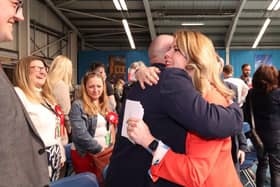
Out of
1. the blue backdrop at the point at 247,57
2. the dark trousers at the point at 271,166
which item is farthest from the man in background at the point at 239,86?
the blue backdrop at the point at 247,57

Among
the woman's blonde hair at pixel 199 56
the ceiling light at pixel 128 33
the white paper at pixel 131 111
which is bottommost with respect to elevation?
→ the white paper at pixel 131 111

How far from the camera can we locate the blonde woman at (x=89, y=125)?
2957 millimetres

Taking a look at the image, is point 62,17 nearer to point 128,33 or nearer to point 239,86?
point 128,33

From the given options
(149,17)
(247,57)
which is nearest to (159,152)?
(149,17)

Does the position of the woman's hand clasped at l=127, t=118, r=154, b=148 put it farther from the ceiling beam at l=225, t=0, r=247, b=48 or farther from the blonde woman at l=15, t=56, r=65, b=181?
the ceiling beam at l=225, t=0, r=247, b=48

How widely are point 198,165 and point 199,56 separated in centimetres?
37

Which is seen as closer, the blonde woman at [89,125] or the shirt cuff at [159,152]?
the shirt cuff at [159,152]

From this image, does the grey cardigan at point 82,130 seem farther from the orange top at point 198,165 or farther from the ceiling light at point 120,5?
the ceiling light at point 120,5

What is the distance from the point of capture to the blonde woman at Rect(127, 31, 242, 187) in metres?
1.26

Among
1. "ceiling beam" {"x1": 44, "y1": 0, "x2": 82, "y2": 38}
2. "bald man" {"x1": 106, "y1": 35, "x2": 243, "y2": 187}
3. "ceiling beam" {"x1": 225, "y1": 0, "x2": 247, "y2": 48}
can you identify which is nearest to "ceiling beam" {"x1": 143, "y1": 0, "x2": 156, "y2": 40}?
"ceiling beam" {"x1": 225, "y1": 0, "x2": 247, "y2": 48}

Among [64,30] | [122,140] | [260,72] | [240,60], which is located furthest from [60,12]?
[122,140]

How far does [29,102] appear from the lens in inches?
98.2

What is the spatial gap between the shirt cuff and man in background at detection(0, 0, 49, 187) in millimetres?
372

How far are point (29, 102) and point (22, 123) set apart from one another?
1.47 metres
